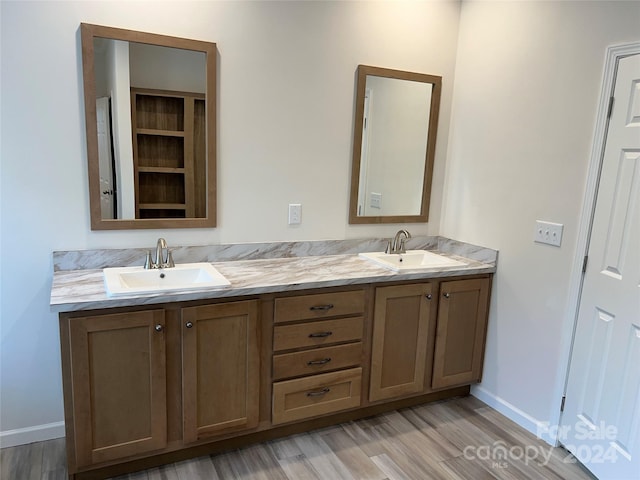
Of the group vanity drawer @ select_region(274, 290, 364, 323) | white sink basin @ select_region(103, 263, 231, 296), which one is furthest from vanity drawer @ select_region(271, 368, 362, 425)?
white sink basin @ select_region(103, 263, 231, 296)

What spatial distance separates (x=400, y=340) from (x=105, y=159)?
5.79 feet

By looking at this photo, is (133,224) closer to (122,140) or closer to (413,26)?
(122,140)

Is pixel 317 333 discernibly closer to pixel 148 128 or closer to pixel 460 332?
pixel 460 332

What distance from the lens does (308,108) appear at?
8.40 ft

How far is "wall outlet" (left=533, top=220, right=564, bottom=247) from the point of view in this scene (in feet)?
7.55

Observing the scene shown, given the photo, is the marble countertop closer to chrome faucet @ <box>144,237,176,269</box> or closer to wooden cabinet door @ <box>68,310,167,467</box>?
wooden cabinet door @ <box>68,310,167,467</box>

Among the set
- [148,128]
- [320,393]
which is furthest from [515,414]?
[148,128]

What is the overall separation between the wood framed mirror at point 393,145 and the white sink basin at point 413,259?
0.23 metres

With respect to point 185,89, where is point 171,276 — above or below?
below

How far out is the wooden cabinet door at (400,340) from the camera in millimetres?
2443

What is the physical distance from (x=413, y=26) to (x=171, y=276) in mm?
2005

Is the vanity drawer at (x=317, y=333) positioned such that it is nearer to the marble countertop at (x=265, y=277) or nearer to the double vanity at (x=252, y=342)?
the double vanity at (x=252, y=342)

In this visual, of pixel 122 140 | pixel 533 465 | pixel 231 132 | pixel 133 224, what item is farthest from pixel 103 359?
pixel 533 465

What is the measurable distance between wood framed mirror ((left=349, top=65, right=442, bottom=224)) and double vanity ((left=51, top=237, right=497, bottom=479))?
26 centimetres
